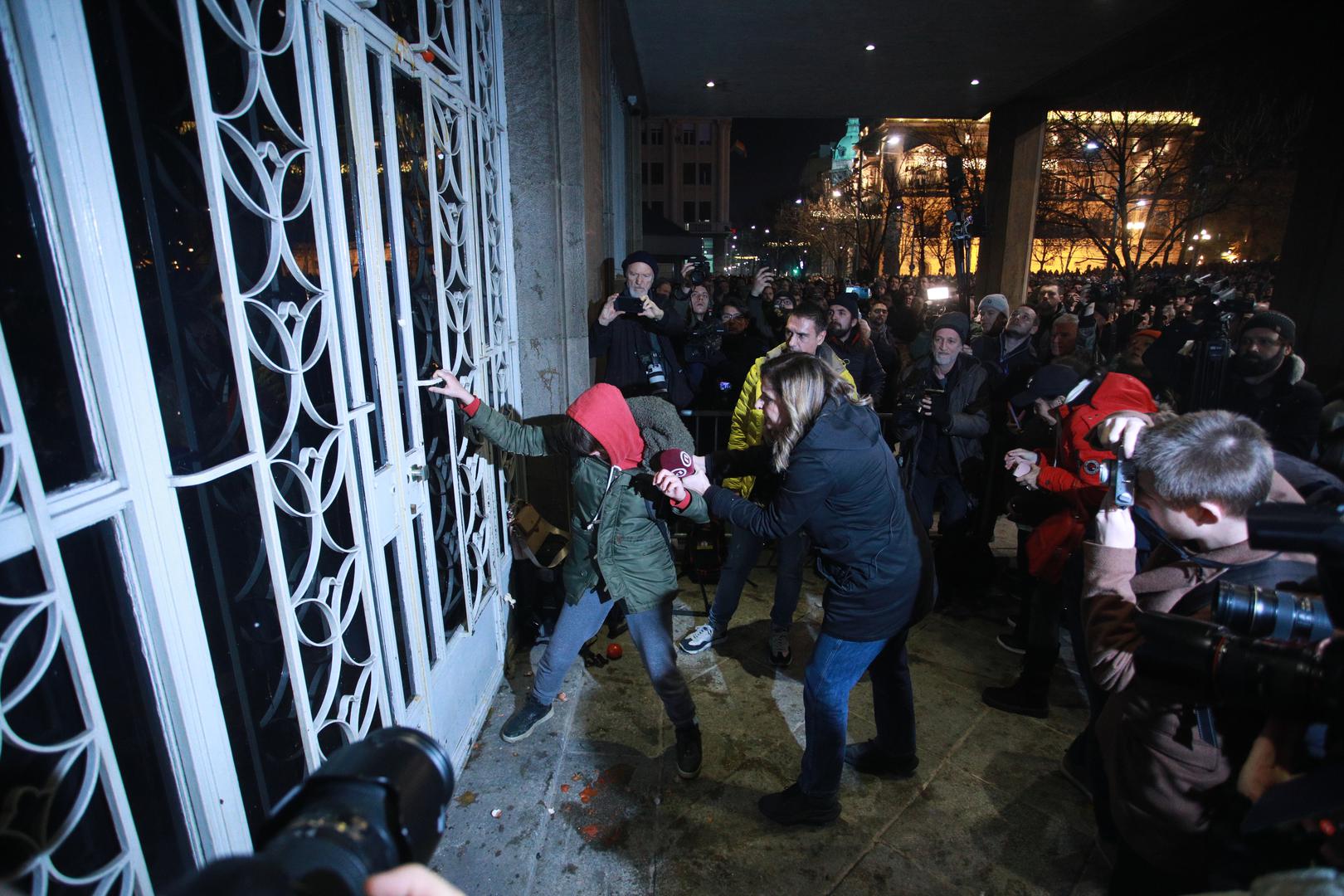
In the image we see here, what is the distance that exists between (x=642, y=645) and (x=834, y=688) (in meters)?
0.95

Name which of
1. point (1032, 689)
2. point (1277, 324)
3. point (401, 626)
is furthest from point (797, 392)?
point (1277, 324)

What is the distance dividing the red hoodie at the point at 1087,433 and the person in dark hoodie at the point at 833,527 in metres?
0.94

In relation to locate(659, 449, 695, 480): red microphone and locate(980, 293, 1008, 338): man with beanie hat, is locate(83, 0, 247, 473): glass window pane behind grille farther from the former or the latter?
locate(980, 293, 1008, 338): man with beanie hat

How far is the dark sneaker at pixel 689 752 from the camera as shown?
3230mm

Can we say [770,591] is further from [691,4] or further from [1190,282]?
[1190,282]

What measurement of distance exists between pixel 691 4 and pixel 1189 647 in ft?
26.1

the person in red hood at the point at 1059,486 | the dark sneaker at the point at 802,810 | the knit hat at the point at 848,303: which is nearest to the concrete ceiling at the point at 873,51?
the knit hat at the point at 848,303

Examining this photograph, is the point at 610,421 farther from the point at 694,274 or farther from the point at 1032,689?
the point at 694,274

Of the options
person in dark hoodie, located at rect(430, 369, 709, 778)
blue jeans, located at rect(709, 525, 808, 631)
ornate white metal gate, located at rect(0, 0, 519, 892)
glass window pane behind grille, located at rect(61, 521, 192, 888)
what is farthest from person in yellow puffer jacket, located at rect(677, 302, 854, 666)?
glass window pane behind grille, located at rect(61, 521, 192, 888)

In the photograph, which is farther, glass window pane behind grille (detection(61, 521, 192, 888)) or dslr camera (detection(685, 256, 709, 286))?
dslr camera (detection(685, 256, 709, 286))

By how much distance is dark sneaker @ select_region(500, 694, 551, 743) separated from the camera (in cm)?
348

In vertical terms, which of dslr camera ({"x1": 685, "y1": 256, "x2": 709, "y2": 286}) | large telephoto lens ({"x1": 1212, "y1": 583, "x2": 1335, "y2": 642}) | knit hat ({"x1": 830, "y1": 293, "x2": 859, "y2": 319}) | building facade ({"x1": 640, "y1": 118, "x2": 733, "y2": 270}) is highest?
building facade ({"x1": 640, "y1": 118, "x2": 733, "y2": 270})

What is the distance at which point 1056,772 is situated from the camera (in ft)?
10.8

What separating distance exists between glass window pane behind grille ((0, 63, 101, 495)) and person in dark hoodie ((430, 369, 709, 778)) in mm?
1589
